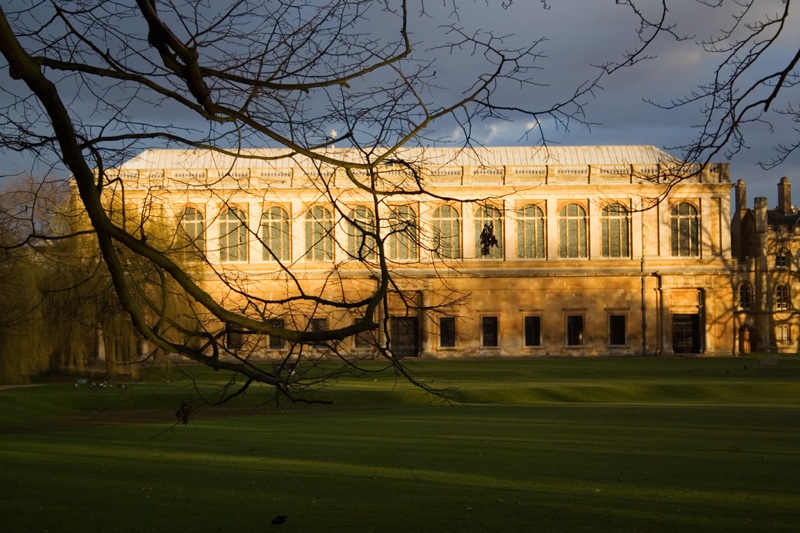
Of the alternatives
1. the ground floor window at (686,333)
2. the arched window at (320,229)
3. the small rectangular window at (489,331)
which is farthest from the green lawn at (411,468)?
the ground floor window at (686,333)

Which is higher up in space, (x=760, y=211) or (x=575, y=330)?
(x=760, y=211)

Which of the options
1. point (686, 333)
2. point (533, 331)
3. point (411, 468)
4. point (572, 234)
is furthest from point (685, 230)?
point (411, 468)

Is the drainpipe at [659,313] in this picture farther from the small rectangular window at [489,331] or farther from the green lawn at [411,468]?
the green lawn at [411,468]

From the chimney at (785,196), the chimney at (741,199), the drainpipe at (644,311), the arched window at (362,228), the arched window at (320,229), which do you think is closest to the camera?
the arched window at (362,228)

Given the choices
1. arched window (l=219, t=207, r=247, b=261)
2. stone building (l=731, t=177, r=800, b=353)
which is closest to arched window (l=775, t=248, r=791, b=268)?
stone building (l=731, t=177, r=800, b=353)

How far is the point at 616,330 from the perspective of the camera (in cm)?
5831

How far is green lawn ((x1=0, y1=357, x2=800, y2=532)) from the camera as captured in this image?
11102 millimetres

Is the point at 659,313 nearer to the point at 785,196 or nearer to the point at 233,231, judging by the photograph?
the point at 785,196

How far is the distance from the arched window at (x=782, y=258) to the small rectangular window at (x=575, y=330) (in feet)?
55.9

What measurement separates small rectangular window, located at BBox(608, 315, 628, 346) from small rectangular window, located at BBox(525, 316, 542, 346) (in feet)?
12.7

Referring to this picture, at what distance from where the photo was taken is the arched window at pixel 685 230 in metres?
58.2

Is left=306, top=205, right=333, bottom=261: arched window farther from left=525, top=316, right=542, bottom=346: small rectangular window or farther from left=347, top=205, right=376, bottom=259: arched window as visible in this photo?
left=525, top=316, right=542, bottom=346: small rectangular window

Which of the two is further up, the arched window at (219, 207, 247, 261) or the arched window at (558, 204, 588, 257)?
the arched window at (558, 204, 588, 257)

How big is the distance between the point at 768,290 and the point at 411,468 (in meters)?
55.2
